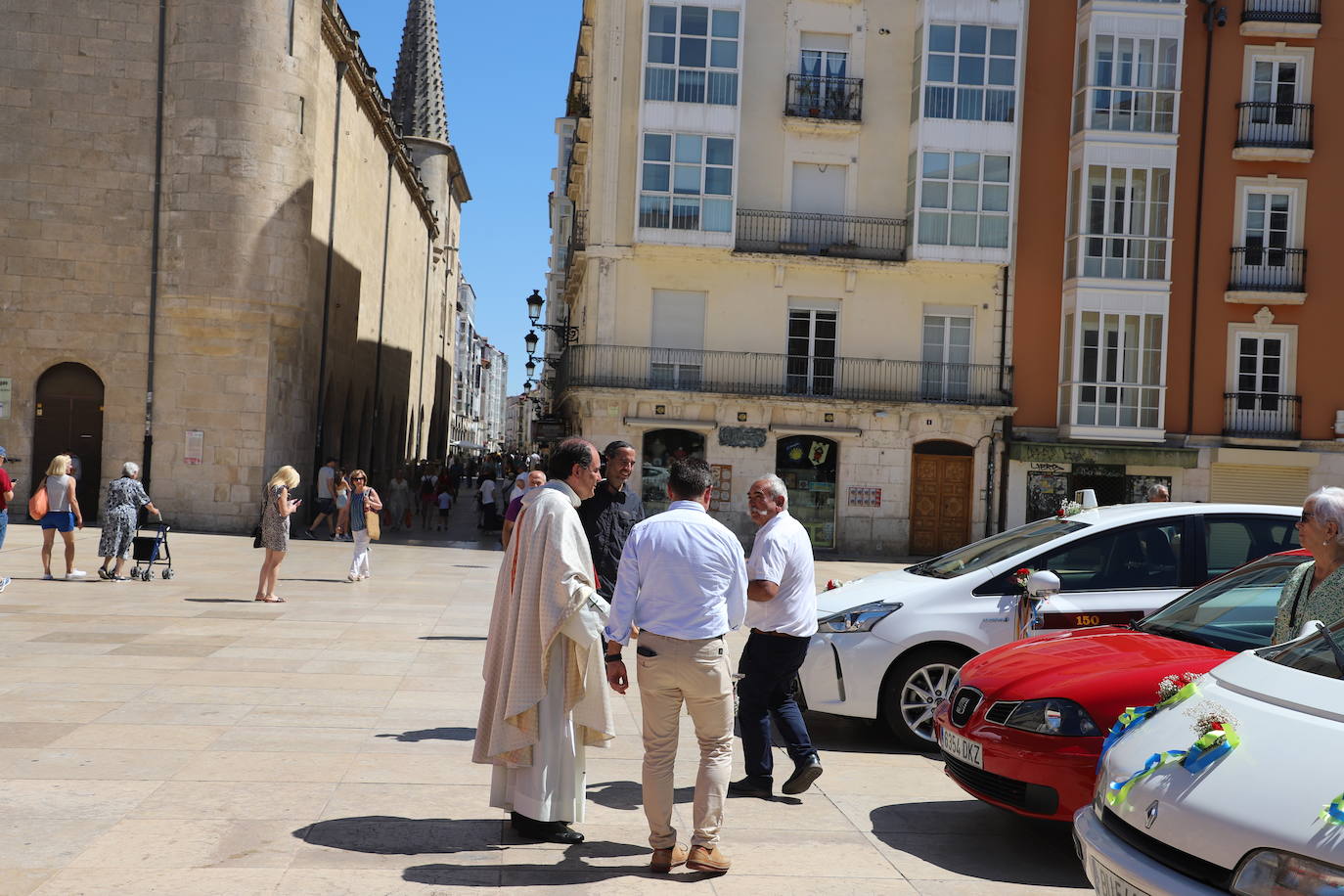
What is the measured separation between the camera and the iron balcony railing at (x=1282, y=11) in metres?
30.6

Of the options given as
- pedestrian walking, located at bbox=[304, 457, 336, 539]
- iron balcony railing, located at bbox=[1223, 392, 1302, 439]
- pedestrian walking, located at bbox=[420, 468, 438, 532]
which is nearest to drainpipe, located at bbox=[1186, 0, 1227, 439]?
iron balcony railing, located at bbox=[1223, 392, 1302, 439]

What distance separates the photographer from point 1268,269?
101ft

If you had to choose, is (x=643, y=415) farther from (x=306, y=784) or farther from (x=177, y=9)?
(x=306, y=784)

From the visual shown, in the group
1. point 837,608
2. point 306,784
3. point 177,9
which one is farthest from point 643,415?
point 306,784

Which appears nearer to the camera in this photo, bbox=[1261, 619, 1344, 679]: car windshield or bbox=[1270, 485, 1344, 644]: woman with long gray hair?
bbox=[1261, 619, 1344, 679]: car windshield

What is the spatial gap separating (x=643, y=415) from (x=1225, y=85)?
16.8 m

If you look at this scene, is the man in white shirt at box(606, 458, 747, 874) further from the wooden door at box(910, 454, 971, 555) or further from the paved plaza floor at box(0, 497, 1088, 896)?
the wooden door at box(910, 454, 971, 555)

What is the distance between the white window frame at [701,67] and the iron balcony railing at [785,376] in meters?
6.16

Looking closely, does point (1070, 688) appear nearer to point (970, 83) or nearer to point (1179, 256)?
point (970, 83)

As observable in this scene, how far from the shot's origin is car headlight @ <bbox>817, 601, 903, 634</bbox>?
8.38 m

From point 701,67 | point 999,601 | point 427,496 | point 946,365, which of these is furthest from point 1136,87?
point 999,601

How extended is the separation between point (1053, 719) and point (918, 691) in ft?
8.18

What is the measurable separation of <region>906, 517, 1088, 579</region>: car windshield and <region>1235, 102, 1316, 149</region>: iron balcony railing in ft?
83.8

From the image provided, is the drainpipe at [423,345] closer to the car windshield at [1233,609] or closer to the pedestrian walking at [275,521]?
the pedestrian walking at [275,521]
